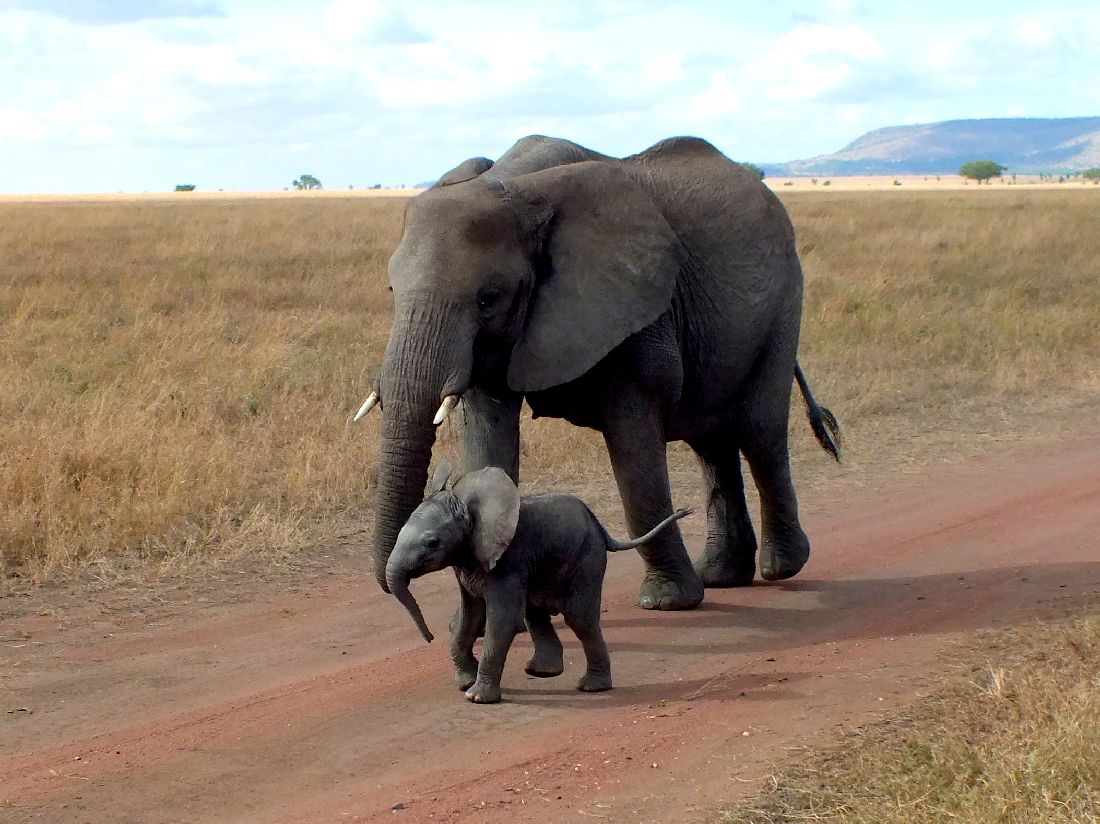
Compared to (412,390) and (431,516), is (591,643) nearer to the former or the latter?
(431,516)

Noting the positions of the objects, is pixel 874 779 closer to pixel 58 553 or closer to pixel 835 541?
pixel 835 541

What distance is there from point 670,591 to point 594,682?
47.5 inches

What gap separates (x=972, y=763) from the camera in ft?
14.3

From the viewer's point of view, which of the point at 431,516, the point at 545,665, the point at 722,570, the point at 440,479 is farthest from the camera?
the point at 722,570

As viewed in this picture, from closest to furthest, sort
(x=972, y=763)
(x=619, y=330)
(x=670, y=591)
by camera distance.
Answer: (x=972, y=763)
(x=619, y=330)
(x=670, y=591)

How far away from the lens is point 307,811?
14.3 feet

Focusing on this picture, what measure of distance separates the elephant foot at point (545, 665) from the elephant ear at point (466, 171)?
1946 millimetres

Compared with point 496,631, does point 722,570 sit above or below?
below

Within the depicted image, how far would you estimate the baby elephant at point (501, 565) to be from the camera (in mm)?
4918

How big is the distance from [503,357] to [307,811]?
6.81 feet

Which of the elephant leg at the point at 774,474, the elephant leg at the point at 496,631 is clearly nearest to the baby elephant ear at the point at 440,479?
the elephant leg at the point at 496,631

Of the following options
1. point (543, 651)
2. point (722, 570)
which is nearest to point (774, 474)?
point (722, 570)

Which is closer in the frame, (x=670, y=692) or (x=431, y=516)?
(x=431, y=516)

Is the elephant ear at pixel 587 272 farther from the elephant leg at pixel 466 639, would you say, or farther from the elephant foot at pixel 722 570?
the elephant foot at pixel 722 570
